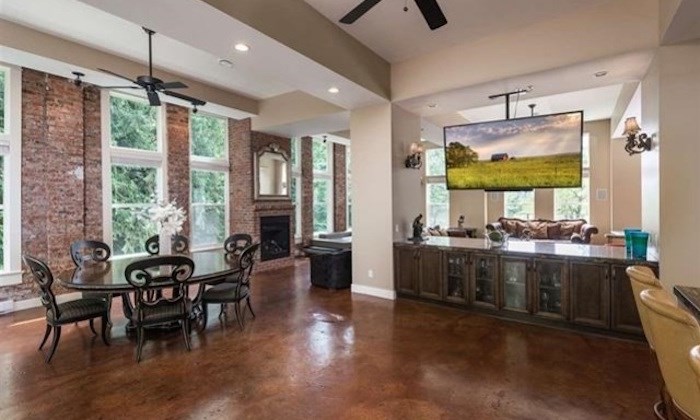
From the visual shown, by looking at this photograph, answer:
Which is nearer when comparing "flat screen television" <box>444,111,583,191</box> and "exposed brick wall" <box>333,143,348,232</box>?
"flat screen television" <box>444,111,583,191</box>

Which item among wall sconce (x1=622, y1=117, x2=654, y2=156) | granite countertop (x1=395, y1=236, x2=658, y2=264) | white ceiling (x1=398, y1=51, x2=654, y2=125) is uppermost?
white ceiling (x1=398, y1=51, x2=654, y2=125)

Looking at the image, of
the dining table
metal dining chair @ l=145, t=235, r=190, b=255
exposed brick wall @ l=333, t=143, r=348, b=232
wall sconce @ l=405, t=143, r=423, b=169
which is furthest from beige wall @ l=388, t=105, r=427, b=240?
exposed brick wall @ l=333, t=143, r=348, b=232

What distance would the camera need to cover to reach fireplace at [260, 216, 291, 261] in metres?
7.70

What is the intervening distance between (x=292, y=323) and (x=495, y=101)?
4.48 meters

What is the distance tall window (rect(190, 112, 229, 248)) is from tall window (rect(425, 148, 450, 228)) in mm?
6442

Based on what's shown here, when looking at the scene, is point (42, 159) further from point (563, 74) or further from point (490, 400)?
point (563, 74)

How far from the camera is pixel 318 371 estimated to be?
3.09 m

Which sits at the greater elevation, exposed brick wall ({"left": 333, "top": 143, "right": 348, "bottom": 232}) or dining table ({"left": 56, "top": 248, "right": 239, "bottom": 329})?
exposed brick wall ({"left": 333, "top": 143, "right": 348, "bottom": 232})

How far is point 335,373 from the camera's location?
10.0 feet

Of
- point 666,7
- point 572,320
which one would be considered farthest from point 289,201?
point 666,7

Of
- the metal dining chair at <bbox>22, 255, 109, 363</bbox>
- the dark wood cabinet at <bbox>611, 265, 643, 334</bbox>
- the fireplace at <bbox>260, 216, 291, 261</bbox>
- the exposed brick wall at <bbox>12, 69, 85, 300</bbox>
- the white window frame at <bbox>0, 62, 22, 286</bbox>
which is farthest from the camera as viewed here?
the fireplace at <bbox>260, 216, 291, 261</bbox>

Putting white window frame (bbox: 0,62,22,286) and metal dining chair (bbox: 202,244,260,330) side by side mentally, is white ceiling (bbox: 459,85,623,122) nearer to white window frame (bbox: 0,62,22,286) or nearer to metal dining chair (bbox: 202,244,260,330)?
metal dining chair (bbox: 202,244,260,330)

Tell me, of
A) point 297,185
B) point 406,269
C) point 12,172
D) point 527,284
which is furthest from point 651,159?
point 12,172

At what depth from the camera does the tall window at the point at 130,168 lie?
5.73 meters
